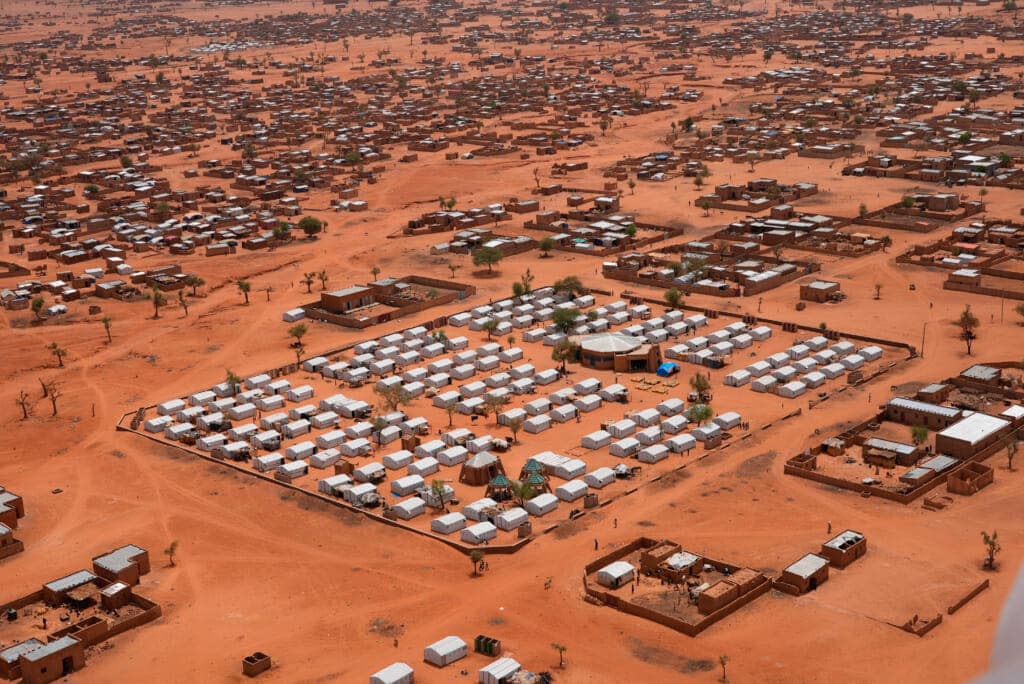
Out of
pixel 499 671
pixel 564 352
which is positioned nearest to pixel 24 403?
pixel 564 352

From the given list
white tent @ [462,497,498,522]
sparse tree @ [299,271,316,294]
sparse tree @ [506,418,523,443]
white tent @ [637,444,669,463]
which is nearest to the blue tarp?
sparse tree @ [506,418,523,443]

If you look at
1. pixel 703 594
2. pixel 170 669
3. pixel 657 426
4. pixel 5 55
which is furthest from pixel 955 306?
pixel 5 55

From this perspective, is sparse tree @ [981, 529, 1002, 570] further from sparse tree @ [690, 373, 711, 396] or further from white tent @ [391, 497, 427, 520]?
white tent @ [391, 497, 427, 520]

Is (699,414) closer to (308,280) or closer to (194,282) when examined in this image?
(308,280)

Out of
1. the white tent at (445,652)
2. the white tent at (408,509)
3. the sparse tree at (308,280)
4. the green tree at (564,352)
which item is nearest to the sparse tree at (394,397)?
the green tree at (564,352)

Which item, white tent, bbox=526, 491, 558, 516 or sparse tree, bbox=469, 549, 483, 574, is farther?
white tent, bbox=526, 491, 558, 516

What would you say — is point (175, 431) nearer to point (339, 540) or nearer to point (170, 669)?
point (339, 540)

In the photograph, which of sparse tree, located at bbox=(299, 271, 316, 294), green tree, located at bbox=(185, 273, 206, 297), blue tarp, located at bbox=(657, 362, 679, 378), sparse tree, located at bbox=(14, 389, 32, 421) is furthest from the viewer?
green tree, located at bbox=(185, 273, 206, 297)
